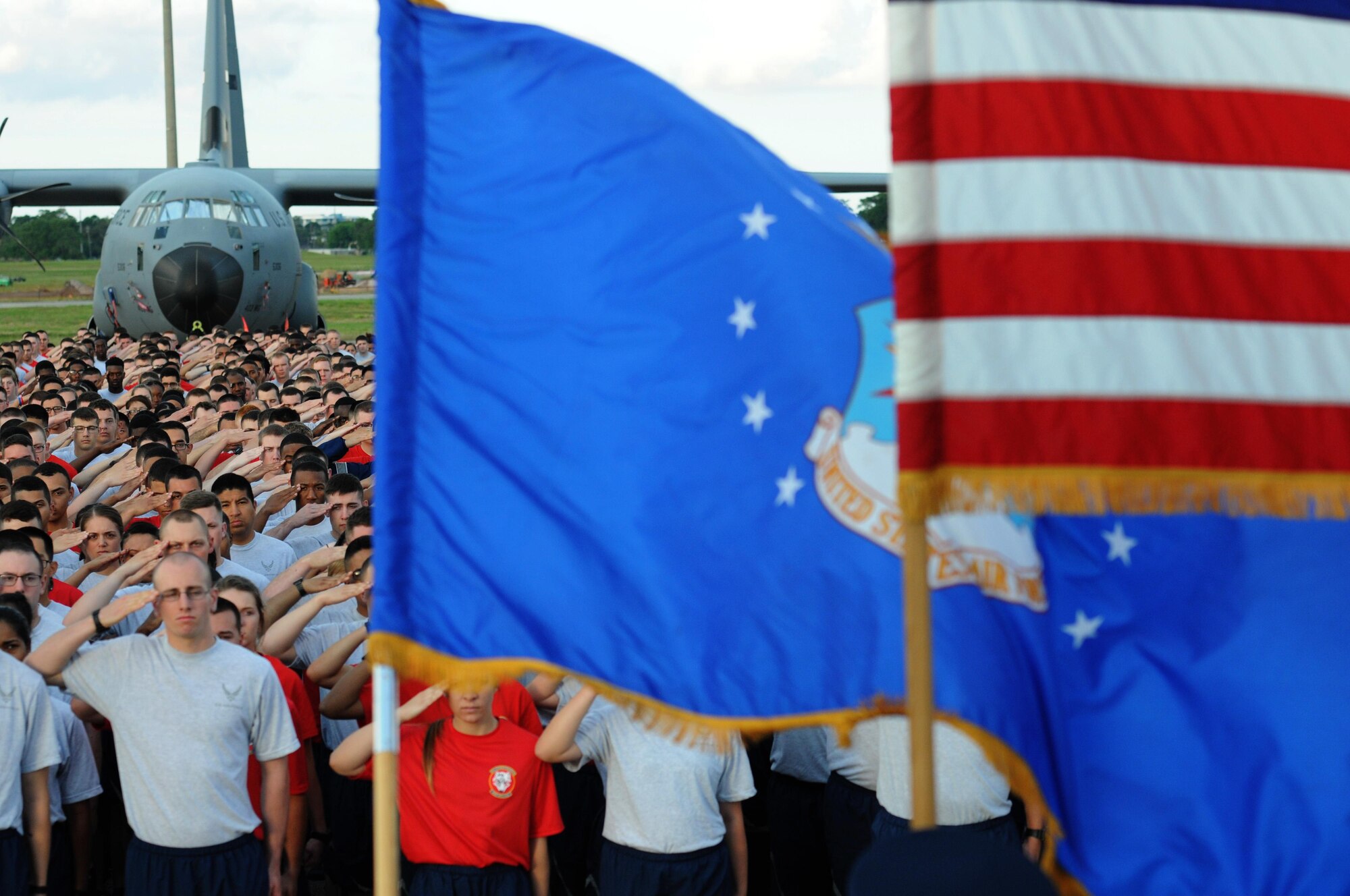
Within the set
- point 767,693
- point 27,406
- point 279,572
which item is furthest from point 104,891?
point 27,406

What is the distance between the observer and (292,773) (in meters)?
6.07

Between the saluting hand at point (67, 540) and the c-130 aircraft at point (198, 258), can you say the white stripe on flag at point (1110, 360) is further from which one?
the c-130 aircraft at point (198, 258)

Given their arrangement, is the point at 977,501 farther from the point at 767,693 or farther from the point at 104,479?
the point at 104,479

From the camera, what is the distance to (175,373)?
18953 millimetres

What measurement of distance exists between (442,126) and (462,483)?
34.9 inches

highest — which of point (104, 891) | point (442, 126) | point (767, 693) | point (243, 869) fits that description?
point (442, 126)

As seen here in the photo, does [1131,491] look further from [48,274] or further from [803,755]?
[48,274]

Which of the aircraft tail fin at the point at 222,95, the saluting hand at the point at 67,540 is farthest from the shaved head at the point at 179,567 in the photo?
the aircraft tail fin at the point at 222,95

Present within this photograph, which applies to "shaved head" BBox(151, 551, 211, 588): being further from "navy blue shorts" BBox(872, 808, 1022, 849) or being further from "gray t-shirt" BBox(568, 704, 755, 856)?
"navy blue shorts" BBox(872, 808, 1022, 849)

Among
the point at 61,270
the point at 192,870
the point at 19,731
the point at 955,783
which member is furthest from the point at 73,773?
the point at 61,270

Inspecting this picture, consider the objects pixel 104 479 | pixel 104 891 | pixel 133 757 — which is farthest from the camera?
pixel 104 479

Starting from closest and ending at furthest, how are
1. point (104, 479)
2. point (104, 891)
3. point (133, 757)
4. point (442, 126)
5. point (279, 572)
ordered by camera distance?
point (442, 126)
point (133, 757)
point (104, 891)
point (279, 572)
point (104, 479)

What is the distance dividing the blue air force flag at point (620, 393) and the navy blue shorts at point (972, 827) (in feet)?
7.89

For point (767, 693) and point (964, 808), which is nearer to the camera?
point (767, 693)
